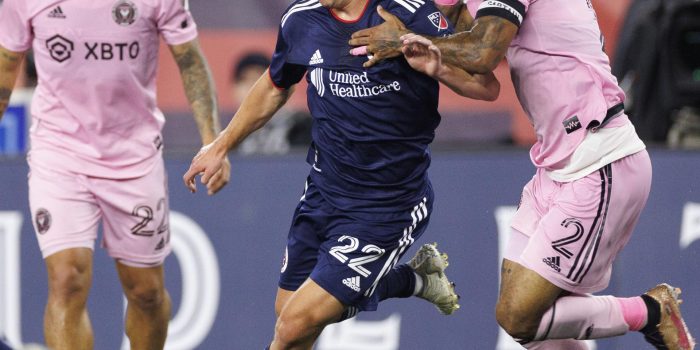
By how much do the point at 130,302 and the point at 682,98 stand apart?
15.4ft

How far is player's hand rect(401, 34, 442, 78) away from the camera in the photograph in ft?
19.6

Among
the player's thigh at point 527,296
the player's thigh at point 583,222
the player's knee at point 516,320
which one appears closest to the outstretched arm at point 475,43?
the player's thigh at point 583,222

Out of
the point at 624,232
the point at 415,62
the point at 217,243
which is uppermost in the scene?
the point at 415,62

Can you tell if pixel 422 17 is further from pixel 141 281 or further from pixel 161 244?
pixel 141 281

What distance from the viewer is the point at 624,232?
6512 millimetres

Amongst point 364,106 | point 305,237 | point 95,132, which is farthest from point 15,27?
point 364,106

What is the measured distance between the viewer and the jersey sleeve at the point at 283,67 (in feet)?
21.7

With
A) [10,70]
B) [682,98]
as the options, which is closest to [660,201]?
[682,98]

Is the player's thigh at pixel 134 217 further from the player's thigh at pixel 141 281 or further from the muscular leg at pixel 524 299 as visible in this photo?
the muscular leg at pixel 524 299

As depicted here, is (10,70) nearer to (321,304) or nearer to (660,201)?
(321,304)

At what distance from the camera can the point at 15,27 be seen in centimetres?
714

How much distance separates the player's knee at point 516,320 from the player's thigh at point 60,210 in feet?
7.14

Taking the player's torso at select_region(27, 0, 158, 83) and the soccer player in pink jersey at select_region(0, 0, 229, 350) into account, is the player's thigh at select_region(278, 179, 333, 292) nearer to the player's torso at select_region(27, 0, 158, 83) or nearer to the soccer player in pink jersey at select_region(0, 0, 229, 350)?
→ the soccer player in pink jersey at select_region(0, 0, 229, 350)

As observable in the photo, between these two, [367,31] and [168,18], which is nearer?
[367,31]
